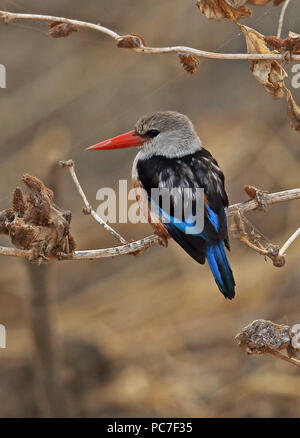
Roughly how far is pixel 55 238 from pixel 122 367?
3.02m

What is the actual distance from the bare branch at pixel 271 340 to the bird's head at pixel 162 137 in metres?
1.47

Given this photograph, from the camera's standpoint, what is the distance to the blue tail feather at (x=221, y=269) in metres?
3.10

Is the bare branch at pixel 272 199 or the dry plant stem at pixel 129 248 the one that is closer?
the dry plant stem at pixel 129 248

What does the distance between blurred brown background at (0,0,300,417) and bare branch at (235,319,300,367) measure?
8.92 feet

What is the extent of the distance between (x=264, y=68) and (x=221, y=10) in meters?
0.27

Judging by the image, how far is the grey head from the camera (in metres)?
3.76

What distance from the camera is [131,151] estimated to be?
18.6 ft

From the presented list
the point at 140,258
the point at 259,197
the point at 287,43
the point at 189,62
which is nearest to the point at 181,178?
the point at 259,197

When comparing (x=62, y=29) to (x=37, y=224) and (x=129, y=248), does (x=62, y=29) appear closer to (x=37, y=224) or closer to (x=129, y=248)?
(x=37, y=224)

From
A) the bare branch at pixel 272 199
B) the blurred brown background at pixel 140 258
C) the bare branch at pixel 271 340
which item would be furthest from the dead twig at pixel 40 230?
the blurred brown background at pixel 140 258

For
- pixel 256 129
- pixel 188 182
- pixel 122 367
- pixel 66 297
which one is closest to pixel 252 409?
pixel 122 367

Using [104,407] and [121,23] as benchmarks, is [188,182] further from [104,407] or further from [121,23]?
[104,407]

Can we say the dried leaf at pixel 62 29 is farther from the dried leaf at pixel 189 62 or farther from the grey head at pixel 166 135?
the grey head at pixel 166 135

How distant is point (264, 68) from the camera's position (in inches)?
107
